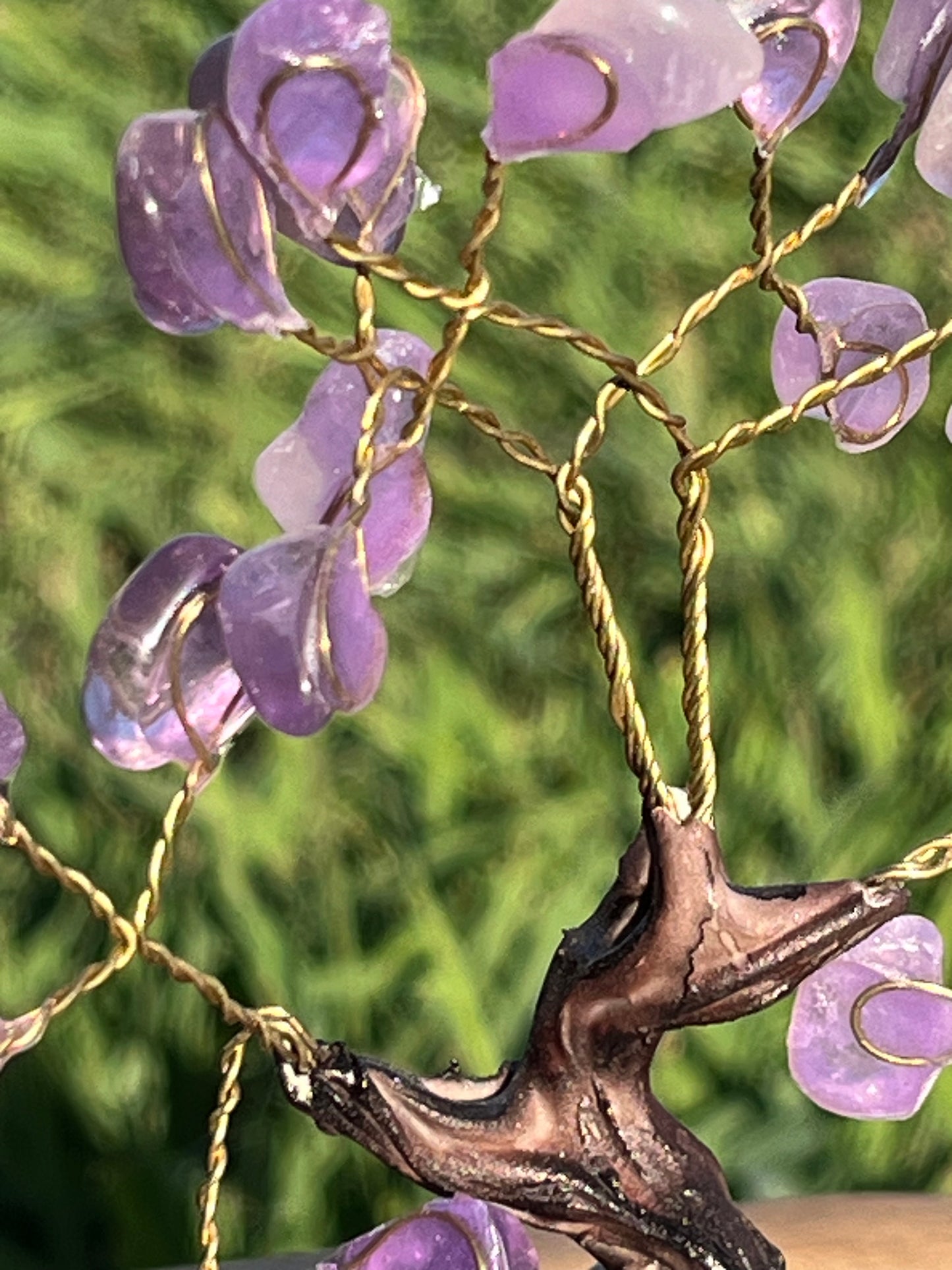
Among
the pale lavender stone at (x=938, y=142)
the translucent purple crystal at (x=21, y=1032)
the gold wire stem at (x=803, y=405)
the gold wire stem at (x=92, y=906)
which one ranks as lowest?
the translucent purple crystal at (x=21, y=1032)

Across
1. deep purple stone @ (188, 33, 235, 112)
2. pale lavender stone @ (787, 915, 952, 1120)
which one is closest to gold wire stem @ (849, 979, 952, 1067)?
pale lavender stone @ (787, 915, 952, 1120)

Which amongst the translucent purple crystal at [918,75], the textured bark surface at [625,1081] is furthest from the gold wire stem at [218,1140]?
the translucent purple crystal at [918,75]

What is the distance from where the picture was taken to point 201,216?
12.3 inches

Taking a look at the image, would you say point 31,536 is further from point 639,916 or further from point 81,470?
point 639,916

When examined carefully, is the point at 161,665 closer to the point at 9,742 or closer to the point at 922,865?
the point at 9,742

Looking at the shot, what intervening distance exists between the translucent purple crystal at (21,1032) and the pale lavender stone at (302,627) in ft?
0.25

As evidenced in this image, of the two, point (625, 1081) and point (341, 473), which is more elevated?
point (341, 473)

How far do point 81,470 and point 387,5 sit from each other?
27 cm

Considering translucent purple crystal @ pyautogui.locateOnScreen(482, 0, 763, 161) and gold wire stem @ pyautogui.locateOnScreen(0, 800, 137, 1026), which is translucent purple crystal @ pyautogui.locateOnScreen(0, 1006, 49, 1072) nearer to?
gold wire stem @ pyautogui.locateOnScreen(0, 800, 137, 1026)

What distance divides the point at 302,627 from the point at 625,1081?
0.46 feet

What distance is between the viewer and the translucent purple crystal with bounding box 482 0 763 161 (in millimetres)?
307

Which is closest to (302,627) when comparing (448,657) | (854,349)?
(854,349)

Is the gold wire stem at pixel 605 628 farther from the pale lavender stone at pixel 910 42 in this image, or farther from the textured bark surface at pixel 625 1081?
the pale lavender stone at pixel 910 42

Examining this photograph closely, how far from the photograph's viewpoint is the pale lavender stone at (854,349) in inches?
15.7
